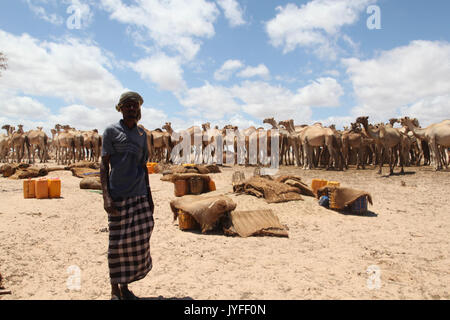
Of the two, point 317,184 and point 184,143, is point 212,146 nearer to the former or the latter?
point 184,143

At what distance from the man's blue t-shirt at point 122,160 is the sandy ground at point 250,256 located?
1220 mm

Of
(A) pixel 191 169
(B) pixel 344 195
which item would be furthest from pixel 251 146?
(B) pixel 344 195

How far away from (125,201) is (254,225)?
3.51m

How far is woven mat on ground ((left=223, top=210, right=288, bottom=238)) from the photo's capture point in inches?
234

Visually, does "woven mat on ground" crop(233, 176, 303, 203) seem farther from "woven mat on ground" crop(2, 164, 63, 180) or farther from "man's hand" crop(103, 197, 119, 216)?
"woven mat on ground" crop(2, 164, 63, 180)

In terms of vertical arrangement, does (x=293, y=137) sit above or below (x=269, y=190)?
above

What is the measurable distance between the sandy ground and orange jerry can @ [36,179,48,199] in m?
0.39

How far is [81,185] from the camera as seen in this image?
11.0 m

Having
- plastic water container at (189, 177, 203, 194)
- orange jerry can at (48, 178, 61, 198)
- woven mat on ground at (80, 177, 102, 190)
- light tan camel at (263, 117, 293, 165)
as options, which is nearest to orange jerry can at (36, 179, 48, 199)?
orange jerry can at (48, 178, 61, 198)

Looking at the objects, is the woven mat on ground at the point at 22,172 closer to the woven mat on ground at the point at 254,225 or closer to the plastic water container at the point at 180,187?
the plastic water container at the point at 180,187

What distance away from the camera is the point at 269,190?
873cm

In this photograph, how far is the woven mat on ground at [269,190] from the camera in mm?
8562
